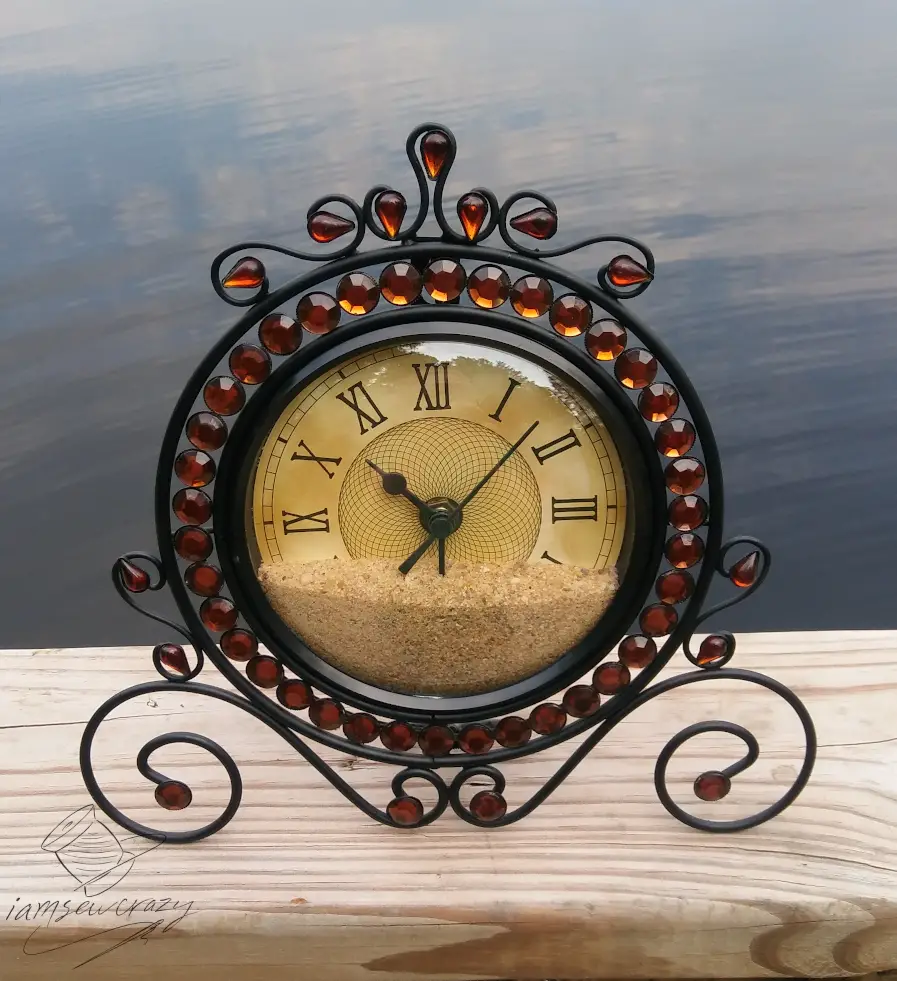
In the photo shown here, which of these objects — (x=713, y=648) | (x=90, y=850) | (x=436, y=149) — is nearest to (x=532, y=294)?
(x=436, y=149)

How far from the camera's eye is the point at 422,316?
74 centimetres

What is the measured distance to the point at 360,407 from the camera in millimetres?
780

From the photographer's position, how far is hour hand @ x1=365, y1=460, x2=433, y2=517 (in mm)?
789

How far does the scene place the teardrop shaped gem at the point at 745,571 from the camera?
811 millimetres

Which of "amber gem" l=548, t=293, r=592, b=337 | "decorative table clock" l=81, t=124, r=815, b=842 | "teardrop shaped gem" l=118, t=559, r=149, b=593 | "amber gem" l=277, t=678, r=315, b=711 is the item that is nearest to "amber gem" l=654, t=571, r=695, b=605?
"decorative table clock" l=81, t=124, r=815, b=842

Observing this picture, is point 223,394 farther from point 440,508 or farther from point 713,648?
point 713,648

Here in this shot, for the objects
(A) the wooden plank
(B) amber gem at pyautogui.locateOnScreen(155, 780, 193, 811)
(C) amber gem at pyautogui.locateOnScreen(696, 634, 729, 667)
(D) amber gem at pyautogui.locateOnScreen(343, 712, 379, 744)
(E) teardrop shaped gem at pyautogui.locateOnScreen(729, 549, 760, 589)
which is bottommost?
(A) the wooden plank

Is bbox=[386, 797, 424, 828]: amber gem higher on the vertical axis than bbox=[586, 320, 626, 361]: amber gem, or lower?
lower

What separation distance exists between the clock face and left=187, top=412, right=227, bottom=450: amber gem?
1.4 inches

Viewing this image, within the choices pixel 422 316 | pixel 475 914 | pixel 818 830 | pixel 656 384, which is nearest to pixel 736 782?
pixel 818 830

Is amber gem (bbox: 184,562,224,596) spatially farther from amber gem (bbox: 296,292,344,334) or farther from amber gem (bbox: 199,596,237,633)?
amber gem (bbox: 296,292,344,334)

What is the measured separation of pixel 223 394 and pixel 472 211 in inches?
9.5

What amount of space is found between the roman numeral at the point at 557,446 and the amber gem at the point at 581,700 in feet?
0.69

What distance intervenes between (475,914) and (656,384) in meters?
0.47
